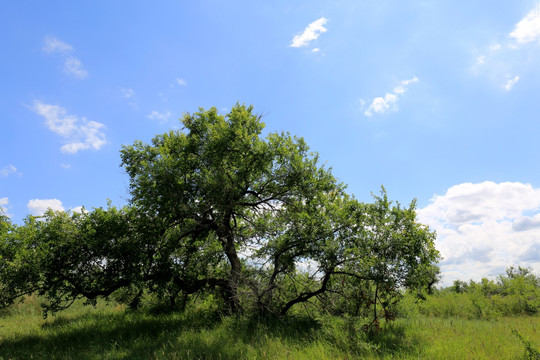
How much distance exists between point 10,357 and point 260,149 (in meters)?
12.1

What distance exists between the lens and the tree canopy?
487 inches

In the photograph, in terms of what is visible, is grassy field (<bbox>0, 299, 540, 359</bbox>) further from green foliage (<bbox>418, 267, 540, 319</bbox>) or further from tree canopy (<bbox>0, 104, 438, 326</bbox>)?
green foliage (<bbox>418, 267, 540, 319</bbox>)

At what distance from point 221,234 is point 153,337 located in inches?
198

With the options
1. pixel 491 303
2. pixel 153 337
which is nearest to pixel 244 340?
pixel 153 337

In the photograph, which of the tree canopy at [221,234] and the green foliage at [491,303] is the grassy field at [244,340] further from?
the green foliage at [491,303]

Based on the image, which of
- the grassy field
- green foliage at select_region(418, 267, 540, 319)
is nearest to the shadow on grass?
the grassy field

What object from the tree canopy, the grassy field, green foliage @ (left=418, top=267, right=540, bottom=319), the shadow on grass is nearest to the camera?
the grassy field

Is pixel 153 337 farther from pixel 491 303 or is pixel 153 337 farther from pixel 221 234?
pixel 491 303

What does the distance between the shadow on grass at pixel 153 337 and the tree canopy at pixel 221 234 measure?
137 centimetres

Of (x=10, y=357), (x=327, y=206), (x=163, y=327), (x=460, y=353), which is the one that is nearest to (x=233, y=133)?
(x=327, y=206)

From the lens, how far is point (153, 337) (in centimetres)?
1225

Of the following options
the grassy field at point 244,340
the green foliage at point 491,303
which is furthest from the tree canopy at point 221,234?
the green foliage at point 491,303

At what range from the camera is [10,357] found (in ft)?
38.2

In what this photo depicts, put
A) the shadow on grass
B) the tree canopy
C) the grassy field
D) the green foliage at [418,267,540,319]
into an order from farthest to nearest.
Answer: the green foliage at [418,267,540,319] < the tree canopy < the shadow on grass < the grassy field
